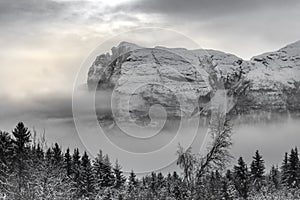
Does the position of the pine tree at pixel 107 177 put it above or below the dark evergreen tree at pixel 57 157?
below

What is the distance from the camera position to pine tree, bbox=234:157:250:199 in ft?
234

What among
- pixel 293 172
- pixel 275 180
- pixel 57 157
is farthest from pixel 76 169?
pixel 275 180

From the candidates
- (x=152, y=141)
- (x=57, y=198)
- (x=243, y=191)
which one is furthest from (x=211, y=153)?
(x=243, y=191)

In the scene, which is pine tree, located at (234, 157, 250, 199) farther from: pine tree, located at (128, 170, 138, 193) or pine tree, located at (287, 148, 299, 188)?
pine tree, located at (128, 170, 138, 193)

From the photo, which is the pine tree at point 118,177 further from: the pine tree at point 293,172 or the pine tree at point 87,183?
the pine tree at point 293,172

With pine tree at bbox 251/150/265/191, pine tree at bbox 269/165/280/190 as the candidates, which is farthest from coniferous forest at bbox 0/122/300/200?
pine tree at bbox 269/165/280/190

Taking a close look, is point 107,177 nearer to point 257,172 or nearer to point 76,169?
point 76,169

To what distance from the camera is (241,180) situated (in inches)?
2997

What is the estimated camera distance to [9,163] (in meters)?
48.3

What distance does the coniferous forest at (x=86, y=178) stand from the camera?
27.2 metres

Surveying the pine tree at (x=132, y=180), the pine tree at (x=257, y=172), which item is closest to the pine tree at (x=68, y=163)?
the pine tree at (x=132, y=180)

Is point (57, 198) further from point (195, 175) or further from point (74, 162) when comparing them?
point (74, 162)

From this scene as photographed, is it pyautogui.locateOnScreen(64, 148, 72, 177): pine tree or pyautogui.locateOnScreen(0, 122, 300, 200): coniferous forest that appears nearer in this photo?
pyautogui.locateOnScreen(0, 122, 300, 200): coniferous forest

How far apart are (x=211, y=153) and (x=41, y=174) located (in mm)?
10041
